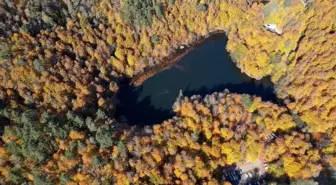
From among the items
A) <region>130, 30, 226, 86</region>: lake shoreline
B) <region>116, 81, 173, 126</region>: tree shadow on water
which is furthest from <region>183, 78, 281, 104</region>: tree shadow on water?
<region>130, 30, 226, 86</region>: lake shoreline

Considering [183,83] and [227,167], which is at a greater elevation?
[183,83]

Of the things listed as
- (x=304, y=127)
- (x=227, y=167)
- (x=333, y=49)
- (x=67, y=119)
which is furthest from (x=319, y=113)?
(x=67, y=119)

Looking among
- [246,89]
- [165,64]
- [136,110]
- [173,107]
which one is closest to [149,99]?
[136,110]

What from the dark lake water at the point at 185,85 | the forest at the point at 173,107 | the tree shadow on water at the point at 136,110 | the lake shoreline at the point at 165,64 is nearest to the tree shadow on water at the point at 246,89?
the dark lake water at the point at 185,85

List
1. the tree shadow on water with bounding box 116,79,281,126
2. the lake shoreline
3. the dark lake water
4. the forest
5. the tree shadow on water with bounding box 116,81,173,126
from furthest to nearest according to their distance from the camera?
the lake shoreline, the dark lake water, the tree shadow on water with bounding box 116,79,281,126, the tree shadow on water with bounding box 116,81,173,126, the forest

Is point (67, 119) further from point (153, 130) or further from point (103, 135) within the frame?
point (153, 130)

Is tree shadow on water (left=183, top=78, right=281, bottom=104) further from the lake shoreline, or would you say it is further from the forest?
the lake shoreline
